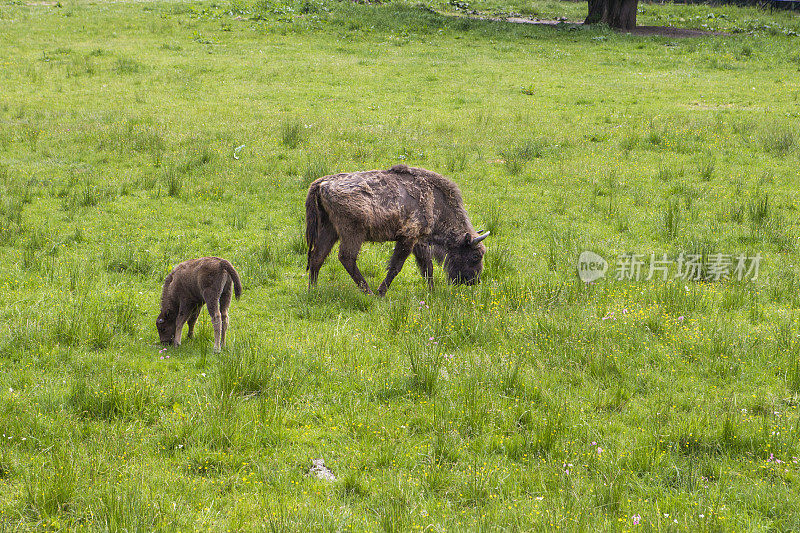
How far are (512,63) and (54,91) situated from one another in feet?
54.9

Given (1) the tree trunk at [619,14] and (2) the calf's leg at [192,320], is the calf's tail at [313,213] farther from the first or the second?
(1) the tree trunk at [619,14]

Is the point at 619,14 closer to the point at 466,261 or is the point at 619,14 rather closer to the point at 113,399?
the point at 466,261

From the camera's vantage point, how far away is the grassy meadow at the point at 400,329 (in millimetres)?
4973

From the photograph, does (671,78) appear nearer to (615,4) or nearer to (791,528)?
(615,4)

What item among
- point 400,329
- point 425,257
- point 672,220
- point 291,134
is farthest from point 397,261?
point 291,134

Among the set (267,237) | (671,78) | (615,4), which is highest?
(615,4)

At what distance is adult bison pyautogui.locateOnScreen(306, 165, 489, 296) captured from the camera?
8.91m

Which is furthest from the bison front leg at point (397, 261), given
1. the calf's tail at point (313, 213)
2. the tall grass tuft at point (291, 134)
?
the tall grass tuft at point (291, 134)

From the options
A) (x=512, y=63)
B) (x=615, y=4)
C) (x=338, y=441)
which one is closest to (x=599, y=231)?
(x=338, y=441)

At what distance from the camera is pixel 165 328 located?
25.0 ft

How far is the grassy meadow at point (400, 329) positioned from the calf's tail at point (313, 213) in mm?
766

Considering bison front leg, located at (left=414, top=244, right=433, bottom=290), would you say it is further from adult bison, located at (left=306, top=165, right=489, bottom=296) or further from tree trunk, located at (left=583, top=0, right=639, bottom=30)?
tree trunk, located at (left=583, top=0, right=639, bottom=30)

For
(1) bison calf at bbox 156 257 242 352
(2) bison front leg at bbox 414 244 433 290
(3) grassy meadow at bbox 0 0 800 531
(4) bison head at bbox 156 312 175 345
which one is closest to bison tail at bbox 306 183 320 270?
(3) grassy meadow at bbox 0 0 800 531

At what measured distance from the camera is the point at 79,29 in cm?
3028
